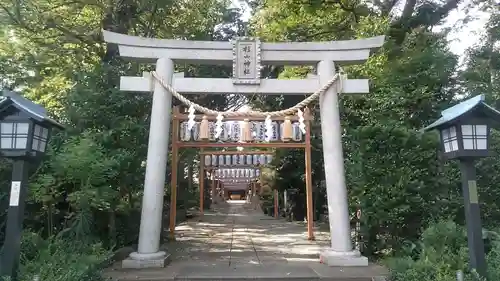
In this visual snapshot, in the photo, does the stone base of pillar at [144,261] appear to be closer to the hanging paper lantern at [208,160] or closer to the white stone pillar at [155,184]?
the white stone pillar at [155,184]

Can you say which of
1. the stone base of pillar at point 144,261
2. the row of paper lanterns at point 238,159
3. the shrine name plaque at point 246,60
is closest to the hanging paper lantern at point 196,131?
the shrine name plaque at point 246,60

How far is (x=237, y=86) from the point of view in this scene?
8.82 m

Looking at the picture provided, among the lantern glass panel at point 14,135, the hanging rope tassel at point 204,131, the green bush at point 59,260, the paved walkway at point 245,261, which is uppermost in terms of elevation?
the hanging rope tassel at point 204,131

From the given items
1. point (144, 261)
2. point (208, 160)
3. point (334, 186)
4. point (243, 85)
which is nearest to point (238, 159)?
point (208, 160)

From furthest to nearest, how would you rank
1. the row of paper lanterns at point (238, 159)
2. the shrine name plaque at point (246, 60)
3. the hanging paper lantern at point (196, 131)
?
the row of paper lanterns at point (238, 159) → the hanging paper lantern at point (196, 131) → the shrine name plaque at point (246, 60)

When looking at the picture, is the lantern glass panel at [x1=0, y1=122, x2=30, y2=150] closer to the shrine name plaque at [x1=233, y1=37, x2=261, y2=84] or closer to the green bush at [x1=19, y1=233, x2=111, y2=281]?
the green bush at [x1=19, y1=233, x2=111, y2=281]

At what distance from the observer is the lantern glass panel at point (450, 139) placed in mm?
5730

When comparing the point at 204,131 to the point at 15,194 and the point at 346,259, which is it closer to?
the point at 346,259

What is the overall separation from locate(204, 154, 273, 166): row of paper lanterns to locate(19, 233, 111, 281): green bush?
10.5 metres

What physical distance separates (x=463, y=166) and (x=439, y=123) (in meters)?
0.67

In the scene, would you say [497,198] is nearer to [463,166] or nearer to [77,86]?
[463,166]

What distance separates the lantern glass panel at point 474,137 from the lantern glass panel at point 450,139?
0.40 ft

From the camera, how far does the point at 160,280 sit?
23.1ft

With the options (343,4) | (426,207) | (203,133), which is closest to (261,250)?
(203,133)
